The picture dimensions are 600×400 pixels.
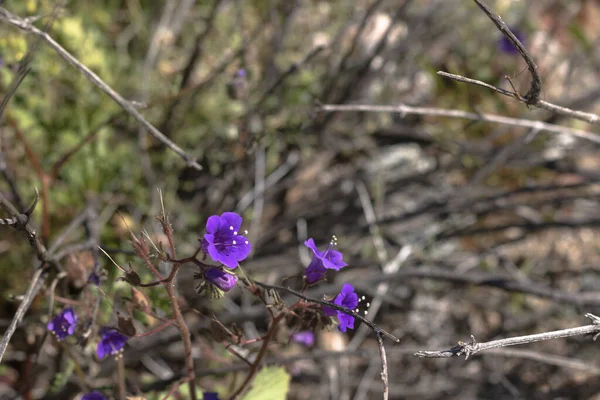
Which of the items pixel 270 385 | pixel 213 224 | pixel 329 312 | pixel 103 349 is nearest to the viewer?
pixel 213 224

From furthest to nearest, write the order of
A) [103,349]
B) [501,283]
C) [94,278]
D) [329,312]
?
[501,283] → [94,278] → [103,349] → [329,312]

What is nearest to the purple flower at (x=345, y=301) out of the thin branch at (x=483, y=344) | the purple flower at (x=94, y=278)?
the thin branch at (x=483, y=344)

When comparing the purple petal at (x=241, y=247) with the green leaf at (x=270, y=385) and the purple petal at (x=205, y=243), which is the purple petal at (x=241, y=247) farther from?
the green leaf at (x=270, y=385)

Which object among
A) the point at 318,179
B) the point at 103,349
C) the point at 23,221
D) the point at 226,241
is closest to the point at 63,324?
the point at 103,349

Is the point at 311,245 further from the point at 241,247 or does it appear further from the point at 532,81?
the point at 532,81

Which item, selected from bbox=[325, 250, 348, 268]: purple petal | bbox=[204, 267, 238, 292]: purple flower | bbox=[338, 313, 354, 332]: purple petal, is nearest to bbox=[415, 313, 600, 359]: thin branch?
bbox=[338, 313, 354, 332]: purple petal
